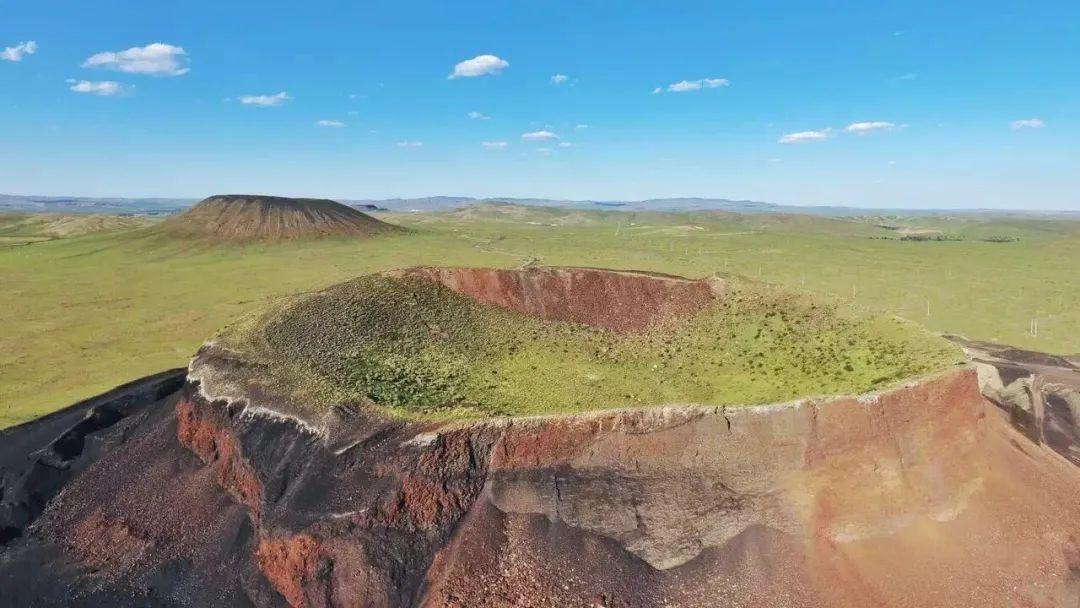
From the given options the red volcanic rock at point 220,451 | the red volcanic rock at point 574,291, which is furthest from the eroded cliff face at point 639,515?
the red volcanic rock at point 574,291

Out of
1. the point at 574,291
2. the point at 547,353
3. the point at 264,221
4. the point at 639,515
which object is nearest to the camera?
the point at 639,515

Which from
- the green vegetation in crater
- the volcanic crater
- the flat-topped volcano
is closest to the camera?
the volcanic crater

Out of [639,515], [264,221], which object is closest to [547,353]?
[639,515]

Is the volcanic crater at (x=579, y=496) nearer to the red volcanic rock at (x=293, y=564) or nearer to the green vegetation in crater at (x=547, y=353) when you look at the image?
the red volcanic rock at (x=293, y=564)

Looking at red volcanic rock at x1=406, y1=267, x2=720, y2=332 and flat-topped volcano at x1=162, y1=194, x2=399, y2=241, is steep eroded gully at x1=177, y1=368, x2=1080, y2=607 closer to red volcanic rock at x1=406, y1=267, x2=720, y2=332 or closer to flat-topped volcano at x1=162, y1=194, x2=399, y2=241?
red volcanic rock at x1=406, y1=267, x2=720, y2=332

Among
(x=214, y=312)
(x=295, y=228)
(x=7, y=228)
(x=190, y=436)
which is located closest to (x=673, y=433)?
(x=190, y=436)

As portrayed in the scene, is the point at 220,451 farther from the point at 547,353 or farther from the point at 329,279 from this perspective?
the point at 329,279

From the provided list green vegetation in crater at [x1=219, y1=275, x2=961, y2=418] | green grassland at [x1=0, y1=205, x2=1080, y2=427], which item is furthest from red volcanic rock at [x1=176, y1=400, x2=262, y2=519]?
green grassland at [x1=0, y1=205, x2=1080, y2=427]
